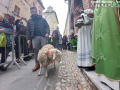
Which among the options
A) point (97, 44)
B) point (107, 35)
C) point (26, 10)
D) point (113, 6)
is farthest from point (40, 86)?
point (26, 10)

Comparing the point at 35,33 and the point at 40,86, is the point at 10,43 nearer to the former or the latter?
the point at 35,33

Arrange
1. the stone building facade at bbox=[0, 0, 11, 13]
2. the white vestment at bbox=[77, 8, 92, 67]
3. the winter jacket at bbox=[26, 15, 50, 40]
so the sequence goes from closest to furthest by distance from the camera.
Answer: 1. the white vestment at bbox=[77, 8, 92, 67]
2. the winter jacket at bbox=[26, 15, 50, 40]
3. the stone building facade at bbox=[0, 0, 11, 13]

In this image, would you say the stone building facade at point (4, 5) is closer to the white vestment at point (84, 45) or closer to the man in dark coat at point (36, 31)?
the man in dark coat at point (36, 31)

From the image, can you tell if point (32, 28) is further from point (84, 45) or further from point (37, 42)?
point (84, 45)

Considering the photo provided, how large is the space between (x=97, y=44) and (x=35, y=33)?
217 centimetres

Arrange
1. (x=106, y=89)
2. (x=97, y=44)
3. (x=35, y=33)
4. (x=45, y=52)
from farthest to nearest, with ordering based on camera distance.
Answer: (x=35, y=33), (x=45, y=52), (x=97, y=44), (x=106, y=89)

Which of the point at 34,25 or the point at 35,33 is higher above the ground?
the point at 34,25

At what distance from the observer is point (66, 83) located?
175 cm

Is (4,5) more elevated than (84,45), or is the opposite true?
(4,5)

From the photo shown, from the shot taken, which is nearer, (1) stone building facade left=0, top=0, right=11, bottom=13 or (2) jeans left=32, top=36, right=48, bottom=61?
(2) jeans left=32, top=36, right=48, bottom=61

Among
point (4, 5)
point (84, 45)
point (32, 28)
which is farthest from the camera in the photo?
point (4, 5)

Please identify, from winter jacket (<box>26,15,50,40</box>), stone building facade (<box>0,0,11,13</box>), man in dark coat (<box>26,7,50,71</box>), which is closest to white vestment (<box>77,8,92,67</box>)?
man in dark coat (<box>26,7,50,71</box>)

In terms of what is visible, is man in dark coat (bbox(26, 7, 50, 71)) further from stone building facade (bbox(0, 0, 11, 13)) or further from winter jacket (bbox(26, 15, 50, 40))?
stone building facade (bbox(0, 0, 11, 13))

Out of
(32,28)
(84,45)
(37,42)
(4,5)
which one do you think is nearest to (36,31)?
(32,28)
